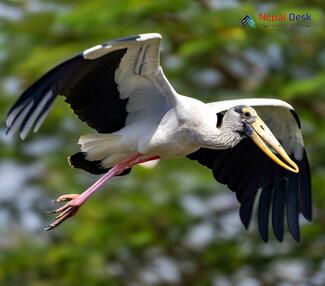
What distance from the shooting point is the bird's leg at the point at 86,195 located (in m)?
9.71

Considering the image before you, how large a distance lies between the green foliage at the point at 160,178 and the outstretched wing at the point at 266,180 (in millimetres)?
3222

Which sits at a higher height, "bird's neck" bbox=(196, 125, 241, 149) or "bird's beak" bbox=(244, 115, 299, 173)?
"bird's neck" bbox=(196, 125, 241, 149)

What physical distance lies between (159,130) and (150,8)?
4036mm

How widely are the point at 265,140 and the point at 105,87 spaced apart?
4.13 ft

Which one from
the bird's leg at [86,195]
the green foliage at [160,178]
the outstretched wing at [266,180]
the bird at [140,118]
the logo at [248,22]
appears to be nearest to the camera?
the bird at [140,118]

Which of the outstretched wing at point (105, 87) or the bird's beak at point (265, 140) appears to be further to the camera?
the bird's beak at point (265, 140)

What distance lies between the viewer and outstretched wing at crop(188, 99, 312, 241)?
1077cm

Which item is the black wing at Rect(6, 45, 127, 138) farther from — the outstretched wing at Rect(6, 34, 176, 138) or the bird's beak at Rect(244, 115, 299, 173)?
the bird's beak at Rect(244, 115, 299, 173)

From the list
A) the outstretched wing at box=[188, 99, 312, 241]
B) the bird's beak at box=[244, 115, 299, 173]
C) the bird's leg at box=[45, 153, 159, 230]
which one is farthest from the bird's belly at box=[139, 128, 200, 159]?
the outstretched wing at box=[188, 99, 312, 241]

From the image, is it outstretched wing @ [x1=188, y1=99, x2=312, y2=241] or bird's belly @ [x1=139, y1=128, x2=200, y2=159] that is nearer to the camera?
bird's belly @ [x1=139, y1=128, x2=200, y2=159]

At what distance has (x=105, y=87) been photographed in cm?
962

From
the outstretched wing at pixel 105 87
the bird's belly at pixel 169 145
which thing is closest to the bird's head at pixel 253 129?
the bird's belly at pixel 169 145

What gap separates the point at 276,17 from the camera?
1351 centimetres

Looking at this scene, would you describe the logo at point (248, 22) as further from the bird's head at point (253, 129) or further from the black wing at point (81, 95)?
the black wing at point (81, 95)
